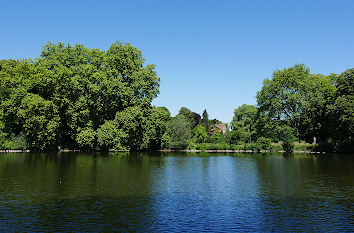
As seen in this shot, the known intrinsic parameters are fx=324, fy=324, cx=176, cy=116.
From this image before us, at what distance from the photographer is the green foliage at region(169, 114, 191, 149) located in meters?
92.0

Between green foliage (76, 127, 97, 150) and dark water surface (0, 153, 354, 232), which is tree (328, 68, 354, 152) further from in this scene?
green foliage (76, 127, 97, 150)

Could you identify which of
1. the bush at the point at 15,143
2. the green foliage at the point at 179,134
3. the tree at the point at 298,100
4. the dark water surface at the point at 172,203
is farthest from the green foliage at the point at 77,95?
the dark water surface at the point at 172,203

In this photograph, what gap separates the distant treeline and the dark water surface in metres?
40.2

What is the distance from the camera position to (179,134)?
304 ft

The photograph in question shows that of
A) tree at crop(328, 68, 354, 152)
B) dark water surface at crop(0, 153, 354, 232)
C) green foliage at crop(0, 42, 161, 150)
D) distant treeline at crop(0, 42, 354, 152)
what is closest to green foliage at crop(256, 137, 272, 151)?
distant treeline at crop(0, 42, 354, 152)

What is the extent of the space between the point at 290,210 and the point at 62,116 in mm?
69933

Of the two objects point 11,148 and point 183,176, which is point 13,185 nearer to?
point 183,176

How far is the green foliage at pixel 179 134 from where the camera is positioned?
92.0m

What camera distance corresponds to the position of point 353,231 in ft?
53.8

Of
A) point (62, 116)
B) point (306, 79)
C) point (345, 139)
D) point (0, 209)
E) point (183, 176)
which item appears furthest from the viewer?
point (306, 79)

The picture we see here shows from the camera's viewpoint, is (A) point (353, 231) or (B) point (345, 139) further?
(B) point (345, 139)

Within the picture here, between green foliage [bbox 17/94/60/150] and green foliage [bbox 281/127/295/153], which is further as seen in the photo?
green foliage [bbox 281/127/295/153]

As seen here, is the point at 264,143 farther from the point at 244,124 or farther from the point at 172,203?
the point at 172,203

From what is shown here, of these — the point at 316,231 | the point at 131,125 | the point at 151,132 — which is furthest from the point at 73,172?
the point at 151,132
